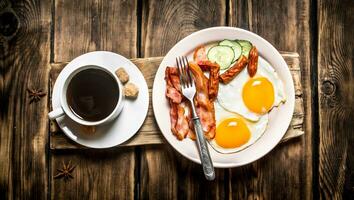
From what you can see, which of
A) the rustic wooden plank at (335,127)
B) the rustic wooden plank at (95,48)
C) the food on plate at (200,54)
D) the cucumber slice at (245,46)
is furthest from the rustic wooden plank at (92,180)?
the rustic wooden plank at (335,127)

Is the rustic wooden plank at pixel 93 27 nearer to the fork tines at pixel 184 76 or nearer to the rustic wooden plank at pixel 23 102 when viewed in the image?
the rustic wooden plank at pixel 23 102

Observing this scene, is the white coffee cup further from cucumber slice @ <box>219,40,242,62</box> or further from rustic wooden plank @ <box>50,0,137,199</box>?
cucumber slice @ <box>219,40,242,62</box>

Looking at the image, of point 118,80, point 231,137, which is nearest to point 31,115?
point 118,80

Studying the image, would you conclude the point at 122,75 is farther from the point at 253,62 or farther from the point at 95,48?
the point at 253,62

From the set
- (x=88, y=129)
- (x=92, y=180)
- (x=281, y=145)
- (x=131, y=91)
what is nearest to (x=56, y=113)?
(x=88, y=129)

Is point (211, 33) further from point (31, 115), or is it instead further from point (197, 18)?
point (31, 115)

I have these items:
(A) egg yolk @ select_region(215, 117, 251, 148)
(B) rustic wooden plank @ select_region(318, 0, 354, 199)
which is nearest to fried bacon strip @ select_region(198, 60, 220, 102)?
(A) egg yolk @ select_region(215, 117, 251, 148)
